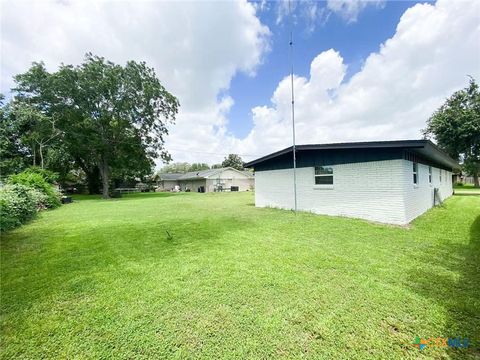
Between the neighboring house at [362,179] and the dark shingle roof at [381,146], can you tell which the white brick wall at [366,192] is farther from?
the dark shingle roof at [381,146]

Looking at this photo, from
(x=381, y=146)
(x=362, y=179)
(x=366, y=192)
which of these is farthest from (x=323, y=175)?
(x=381, y=146)

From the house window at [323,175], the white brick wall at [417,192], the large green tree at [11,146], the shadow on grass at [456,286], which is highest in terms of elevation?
the large green tree at [11,146]

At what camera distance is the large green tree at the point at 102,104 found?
2053 cm

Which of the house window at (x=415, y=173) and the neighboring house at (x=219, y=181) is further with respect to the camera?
the neighboring house at (x=219, y=181)

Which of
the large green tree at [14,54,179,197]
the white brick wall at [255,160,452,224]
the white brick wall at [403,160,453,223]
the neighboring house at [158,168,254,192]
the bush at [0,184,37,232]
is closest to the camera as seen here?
the bush at [0,184,37,232]

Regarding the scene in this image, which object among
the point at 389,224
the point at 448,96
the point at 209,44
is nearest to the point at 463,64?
the point at 389,224

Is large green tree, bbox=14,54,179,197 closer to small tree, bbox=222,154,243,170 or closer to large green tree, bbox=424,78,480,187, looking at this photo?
large green tree, bbox=424,78,480,187

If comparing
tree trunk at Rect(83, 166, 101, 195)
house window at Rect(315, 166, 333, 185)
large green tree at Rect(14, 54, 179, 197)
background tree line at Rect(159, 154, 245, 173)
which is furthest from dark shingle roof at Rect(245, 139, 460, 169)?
background tree line at Rect(159, 154, 245, 173)

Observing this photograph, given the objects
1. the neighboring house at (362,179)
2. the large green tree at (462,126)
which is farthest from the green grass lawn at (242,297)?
the large green tree at (462,126)

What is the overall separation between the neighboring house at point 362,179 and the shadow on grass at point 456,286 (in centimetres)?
274

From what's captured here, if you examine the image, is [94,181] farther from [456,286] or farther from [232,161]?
[232,161]

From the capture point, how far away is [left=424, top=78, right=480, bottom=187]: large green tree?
2164 centimetres

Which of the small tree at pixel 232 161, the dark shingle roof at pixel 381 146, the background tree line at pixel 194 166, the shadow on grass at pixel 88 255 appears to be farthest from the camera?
the background tree line at pixel 194 166

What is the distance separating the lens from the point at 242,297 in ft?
9.55
